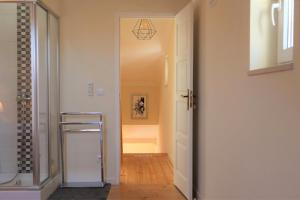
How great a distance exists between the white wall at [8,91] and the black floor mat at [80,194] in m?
0.61

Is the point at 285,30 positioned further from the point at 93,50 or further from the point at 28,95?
the point at 28,95

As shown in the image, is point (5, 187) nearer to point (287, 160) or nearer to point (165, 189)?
point (165, 189)

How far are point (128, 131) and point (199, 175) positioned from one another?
5.22m

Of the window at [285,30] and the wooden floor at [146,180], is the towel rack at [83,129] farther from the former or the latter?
the window at [285,30]

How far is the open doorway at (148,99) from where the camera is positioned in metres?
4.63

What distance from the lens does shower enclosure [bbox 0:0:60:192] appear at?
3146 millimetres

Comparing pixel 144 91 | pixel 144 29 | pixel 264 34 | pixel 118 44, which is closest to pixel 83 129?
pixel 118 44

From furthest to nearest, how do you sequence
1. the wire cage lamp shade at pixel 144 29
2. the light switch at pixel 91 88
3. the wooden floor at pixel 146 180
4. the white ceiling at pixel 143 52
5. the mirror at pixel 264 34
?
the white ceiling at pixel 143 52 → the wire cage lamp shade at pixel 144 29 → the light switch at pixel 91 88 → the wooden floor at pixel 146 180 → the mirror at pixel 264 34

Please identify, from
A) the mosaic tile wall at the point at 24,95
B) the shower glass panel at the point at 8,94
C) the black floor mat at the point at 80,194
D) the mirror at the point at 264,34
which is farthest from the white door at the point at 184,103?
the shower glass panel at the point at 8,94

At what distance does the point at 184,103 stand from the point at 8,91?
2041 millimetres

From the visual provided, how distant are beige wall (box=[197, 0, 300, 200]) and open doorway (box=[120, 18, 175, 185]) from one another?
4.56 feet

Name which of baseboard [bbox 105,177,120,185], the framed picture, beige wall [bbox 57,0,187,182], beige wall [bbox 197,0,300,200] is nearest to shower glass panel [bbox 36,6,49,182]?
beige wall [bbox 57,0,187,182]

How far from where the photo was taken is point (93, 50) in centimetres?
376

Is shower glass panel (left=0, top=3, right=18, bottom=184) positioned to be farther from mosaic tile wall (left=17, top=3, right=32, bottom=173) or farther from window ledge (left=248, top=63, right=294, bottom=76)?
window ledge (left=248, top=63, right=294, bottom=76)
